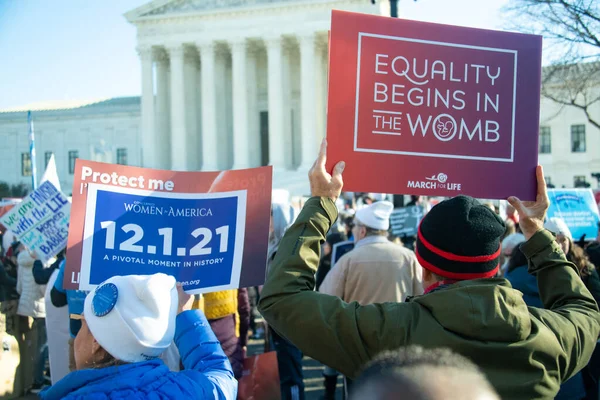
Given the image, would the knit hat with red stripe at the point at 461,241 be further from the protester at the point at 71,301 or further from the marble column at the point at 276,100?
the marble column at the point at 276,100

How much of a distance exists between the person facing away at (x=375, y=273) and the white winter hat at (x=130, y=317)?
2292mm

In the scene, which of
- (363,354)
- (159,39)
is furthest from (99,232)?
(159,39)

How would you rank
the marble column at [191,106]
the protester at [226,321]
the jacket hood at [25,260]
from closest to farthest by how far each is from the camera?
the protester at [226,321] → the jacket hood at [25,260] → the marble column at [191,106]

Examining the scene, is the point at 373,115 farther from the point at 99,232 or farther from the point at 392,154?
the point at 99,232

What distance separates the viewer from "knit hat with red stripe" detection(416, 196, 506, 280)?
1.86 metres

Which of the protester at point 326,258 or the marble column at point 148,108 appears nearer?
the protester at point 326,258

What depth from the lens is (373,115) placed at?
8.95 ft

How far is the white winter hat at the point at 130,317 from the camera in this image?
1.99 metres

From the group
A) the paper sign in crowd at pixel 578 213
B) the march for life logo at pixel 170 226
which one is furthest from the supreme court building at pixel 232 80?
the march for life logo at pixel 170 226

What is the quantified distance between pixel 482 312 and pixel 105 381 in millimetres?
1160

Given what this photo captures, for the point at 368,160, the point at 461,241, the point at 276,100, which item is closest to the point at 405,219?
the point at 368,160

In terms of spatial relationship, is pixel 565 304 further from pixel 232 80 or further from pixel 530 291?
pixel 232 80

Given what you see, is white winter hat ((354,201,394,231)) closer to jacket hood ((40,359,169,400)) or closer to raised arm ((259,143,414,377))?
raised arm ((259,143,414,377))

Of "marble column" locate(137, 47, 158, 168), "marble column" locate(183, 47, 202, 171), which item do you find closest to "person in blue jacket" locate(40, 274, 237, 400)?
"marble column" locate(183, 47, 202, 171)
